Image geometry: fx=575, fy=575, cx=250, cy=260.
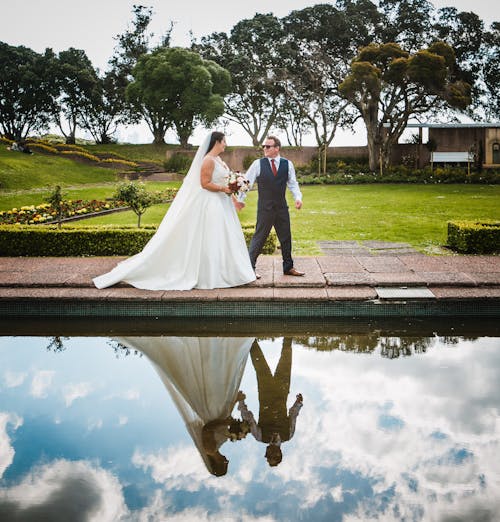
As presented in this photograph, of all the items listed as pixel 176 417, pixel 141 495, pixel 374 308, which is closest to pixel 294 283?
pixel 374 308

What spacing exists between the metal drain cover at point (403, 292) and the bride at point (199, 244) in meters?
1.44

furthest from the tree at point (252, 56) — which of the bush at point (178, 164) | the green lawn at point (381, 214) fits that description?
the green lawn at point (381, 214)

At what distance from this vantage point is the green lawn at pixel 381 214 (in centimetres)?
1028

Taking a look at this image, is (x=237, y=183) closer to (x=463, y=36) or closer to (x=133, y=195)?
(x=133, y=195)

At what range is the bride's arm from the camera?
6.21 metres

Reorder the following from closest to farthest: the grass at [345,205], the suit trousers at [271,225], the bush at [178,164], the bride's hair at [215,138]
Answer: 1. the bride's hair at [215,138]
2. the suit trousers at [271,225]
3. the grass at [345,205]
4. the bush at [178,164]

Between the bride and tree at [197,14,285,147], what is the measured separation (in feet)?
101

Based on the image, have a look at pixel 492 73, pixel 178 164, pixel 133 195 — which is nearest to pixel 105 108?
pixel 178 164

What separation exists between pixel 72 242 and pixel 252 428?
587cm

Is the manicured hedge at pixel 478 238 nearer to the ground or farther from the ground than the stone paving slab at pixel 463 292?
farther from the ground

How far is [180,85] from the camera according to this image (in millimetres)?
34062

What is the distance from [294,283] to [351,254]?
7.77ft

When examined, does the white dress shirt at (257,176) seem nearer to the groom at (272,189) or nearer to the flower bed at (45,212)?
the groom at (272,189)

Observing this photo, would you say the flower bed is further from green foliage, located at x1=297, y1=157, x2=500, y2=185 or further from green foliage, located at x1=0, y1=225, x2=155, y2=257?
green foliage, located at x1=297, y1=157, x2=500, y2=185
